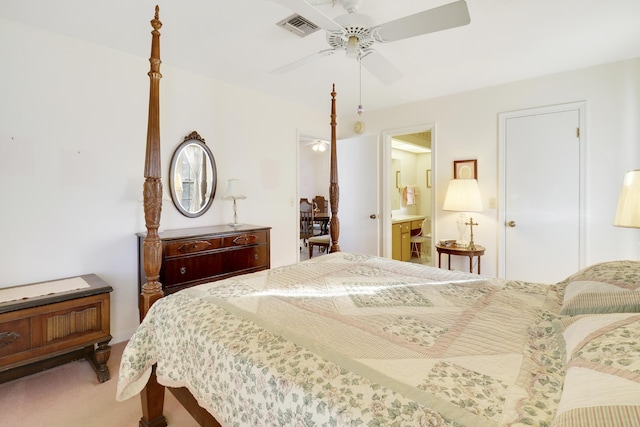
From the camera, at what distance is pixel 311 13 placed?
1611 mm

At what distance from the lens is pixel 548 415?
0.66m

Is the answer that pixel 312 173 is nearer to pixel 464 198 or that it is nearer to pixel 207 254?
pixel 464 198

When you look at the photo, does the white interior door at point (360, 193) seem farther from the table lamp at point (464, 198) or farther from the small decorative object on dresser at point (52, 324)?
the small decorative object on dresser at point (52, 324)

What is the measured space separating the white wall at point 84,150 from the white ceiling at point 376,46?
19cm

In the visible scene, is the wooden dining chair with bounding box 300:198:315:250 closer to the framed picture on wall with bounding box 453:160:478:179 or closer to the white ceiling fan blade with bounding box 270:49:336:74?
the framed picture on wall with bounding box 453:160:478:179

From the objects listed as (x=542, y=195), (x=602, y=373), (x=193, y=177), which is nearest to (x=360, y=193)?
(x=542, y=195)

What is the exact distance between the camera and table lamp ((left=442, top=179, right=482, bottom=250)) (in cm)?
340

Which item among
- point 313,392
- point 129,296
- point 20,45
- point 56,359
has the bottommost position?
point 56,359

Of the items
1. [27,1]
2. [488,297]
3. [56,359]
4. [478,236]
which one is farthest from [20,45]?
[478,236]

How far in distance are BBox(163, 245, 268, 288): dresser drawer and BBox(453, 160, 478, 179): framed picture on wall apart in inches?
96.1

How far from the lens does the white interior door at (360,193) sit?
172 inches

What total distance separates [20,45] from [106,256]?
1675 millimetres

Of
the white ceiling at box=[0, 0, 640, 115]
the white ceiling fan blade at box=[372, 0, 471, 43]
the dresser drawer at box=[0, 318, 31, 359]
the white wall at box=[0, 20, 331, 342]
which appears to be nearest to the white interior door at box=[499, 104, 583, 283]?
the white ceiling at box=[0, 0, 640, 115]

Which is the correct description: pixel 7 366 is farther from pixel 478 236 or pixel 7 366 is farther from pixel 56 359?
pixel 478 236
